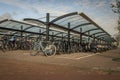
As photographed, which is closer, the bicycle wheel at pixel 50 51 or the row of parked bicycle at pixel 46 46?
the bicycle wheel at pixel 50 51

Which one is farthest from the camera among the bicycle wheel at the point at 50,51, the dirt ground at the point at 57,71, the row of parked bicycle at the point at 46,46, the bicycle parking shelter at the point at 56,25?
the bicycle parking shelter at the point at 56,25

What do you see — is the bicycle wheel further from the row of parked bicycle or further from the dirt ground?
the dirt ground

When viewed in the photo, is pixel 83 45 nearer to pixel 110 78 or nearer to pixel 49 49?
pixel 49 49

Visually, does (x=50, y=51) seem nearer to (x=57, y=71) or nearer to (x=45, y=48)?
(x=45, y=48)

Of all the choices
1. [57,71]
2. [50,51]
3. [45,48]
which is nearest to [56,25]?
[45,48]

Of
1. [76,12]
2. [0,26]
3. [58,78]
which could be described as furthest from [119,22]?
[0,26]

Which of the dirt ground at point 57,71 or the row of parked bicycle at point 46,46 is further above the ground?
the row of parked bicycle at point 46,46

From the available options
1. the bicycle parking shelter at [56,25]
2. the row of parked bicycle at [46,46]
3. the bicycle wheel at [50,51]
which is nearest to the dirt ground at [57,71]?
the bicycle wheel at [50,51]

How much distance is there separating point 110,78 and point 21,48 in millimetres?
16775

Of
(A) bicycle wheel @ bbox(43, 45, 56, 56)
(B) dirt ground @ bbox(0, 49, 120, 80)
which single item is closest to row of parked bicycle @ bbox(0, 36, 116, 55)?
(A) bicycle wheel @ bbox(43, 45, 56, 56)

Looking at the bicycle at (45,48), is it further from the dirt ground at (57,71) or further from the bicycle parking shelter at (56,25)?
the dirt ground at (57,71)

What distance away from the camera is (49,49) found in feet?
46.1

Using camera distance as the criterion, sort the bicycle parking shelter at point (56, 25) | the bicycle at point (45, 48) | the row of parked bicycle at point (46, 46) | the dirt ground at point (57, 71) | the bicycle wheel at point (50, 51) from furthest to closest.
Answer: the bicycle parking shelter at point (56, 25)
the row of parked bicycle at point (46, 46)
the bicycle at point (45, 48)
the bicycle wheel at point (50, 51)
the dirt ground at point (57, 71)

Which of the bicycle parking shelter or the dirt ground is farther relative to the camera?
the bicycle parking shelter
